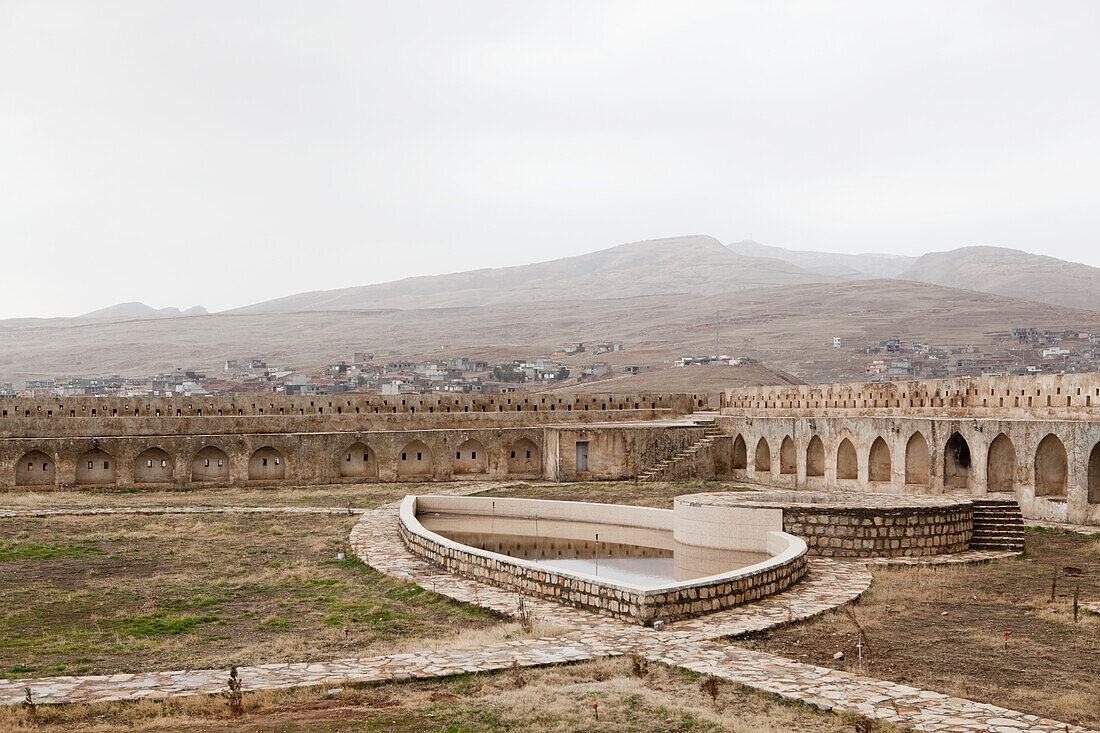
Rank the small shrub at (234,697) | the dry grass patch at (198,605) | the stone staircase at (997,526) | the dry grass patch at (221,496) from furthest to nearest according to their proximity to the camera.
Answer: the dry grass patch at (221,496), the stone staircase at (997,526), the dry grass patch at (198,605), the small shrub at (234,697)

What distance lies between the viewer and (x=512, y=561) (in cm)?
1286

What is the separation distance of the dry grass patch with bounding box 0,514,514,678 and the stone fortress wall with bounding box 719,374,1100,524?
14385mm

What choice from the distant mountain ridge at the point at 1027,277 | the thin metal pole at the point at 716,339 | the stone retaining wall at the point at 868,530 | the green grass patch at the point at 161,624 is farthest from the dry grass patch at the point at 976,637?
the distant mountain ridge at the point at 1027,277

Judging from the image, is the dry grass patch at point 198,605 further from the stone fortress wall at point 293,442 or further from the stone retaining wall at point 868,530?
the stone fortress wall at point 293,442

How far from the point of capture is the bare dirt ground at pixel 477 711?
7.28 meters

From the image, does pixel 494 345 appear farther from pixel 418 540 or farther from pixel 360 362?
pixel 418 540

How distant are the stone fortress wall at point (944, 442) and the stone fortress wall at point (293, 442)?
3.82 metres

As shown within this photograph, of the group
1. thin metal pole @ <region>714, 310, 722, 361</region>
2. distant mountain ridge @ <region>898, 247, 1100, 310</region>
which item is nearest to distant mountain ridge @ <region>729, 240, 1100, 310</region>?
distant mountain ridge @ <region>898, 247, 1100, 310</region>

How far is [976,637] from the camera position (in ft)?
33.9

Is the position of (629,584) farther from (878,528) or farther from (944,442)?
(944,442)

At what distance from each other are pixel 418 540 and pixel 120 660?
6.83 meters

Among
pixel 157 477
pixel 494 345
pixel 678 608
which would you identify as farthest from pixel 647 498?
pixel 494 345

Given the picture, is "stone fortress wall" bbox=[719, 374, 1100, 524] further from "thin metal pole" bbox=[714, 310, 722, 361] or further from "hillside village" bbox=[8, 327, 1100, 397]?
"thin metal pole" bbox=[714, 310, 722, 361]

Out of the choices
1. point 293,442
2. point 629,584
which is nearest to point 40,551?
point 629,584
